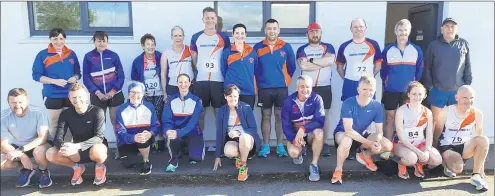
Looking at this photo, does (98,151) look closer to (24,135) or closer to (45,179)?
(45,179)

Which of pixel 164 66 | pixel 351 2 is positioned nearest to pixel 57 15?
pixel 164 66

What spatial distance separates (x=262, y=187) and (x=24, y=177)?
98.3 inches

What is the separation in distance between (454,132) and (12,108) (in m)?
4.59

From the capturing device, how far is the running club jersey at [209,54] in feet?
15.6

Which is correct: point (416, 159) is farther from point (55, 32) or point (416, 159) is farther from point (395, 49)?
point (55, 32)

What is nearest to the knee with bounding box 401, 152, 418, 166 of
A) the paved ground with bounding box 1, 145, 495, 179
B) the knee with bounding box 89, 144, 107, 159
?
the paved ground with bounding box 1, 145, 495, 179

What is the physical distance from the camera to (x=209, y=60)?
4.75m

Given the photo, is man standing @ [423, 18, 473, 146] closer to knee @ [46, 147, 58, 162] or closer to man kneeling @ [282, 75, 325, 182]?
man kneeling @ [282, 75, 325, 182]

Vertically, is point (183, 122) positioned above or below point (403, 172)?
above

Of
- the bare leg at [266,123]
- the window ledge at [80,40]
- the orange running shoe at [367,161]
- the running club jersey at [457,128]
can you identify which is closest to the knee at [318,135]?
the orange running shoe at [367,161]

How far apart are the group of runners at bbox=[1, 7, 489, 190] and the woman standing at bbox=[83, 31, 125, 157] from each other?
0.04 ft

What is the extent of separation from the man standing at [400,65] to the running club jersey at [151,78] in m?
2.81

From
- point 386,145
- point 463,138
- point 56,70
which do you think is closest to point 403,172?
point 386,145

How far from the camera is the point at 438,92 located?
475 cm
